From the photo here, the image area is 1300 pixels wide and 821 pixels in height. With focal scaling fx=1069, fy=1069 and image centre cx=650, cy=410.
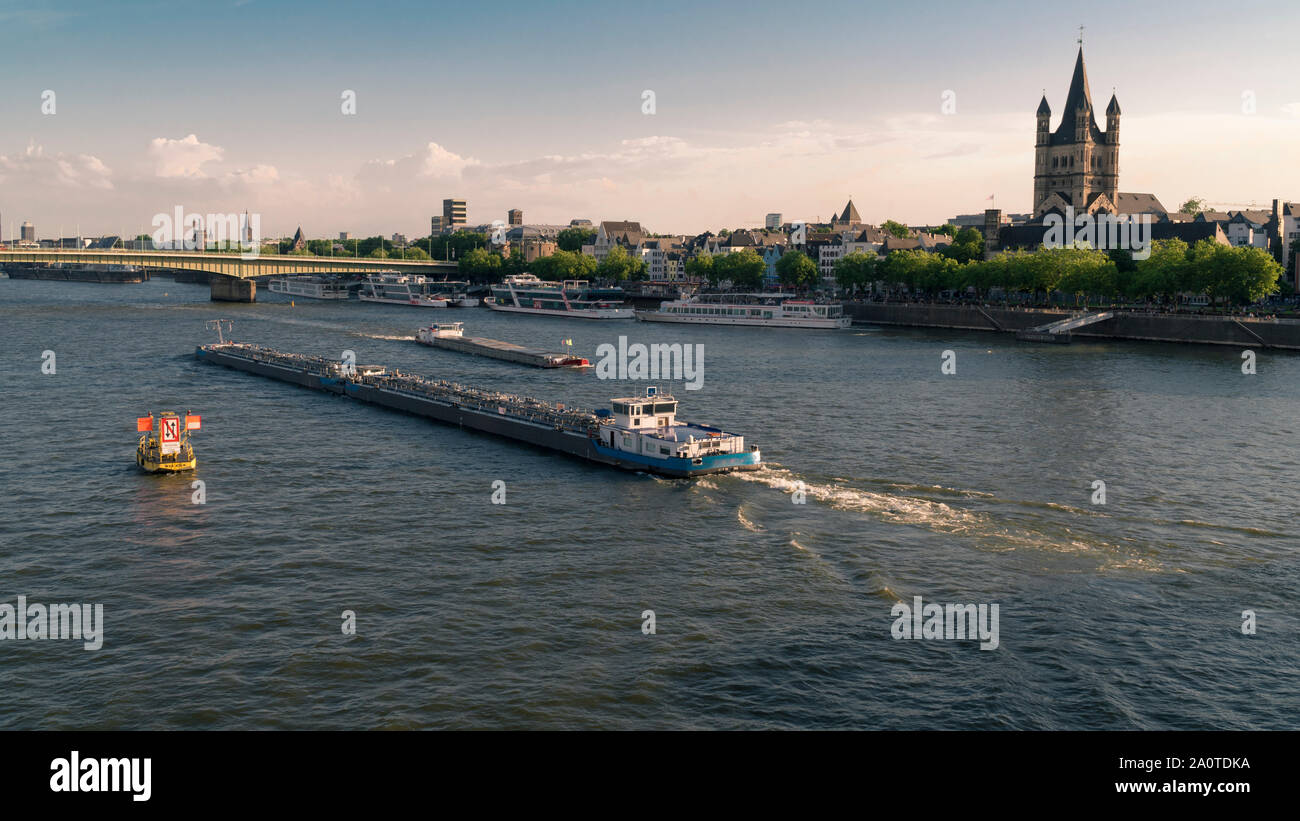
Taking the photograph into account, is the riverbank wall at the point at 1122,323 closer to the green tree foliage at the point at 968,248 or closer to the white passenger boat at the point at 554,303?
the green tree foliage at the point at 968,248

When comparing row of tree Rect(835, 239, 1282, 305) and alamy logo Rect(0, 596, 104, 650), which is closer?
alamy logo Rect(0, 596, 104, 650)

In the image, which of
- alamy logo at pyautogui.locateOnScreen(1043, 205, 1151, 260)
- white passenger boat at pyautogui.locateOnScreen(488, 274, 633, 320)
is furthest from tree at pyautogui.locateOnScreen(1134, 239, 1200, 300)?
white passenger boat at pyautogui.locateOnScreen(488, 274, 633, 320)

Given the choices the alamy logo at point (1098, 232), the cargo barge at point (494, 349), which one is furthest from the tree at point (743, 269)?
the cargo barge at point (494, 349)

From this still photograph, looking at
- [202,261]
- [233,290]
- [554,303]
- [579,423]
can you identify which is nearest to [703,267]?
[554,303]

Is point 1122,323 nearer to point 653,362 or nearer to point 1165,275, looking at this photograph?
point 1165,275

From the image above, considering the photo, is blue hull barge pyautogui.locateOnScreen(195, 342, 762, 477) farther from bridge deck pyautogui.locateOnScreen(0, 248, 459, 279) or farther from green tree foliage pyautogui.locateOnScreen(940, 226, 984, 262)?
green tree foliage pyautogui.locateOnScreen(940, 226, 984, 262)

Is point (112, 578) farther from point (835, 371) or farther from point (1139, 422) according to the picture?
point (835, 371)
